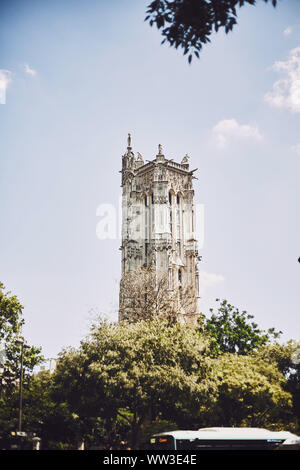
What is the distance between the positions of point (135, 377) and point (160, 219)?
131 ft

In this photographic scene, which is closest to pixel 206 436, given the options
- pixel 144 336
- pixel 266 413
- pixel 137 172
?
pixel 144 336

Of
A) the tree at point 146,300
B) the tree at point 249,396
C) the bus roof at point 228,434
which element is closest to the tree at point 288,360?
the tree at point 249,396

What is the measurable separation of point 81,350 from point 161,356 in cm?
421

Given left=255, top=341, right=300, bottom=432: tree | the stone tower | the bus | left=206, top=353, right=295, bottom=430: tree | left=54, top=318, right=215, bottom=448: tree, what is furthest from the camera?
the stone tower

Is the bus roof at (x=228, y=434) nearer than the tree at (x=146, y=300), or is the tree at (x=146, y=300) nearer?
the bus roof at (x=228, y=434)

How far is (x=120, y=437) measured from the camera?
25.7m

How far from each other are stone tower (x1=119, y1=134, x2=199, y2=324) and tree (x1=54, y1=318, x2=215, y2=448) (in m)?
32.8

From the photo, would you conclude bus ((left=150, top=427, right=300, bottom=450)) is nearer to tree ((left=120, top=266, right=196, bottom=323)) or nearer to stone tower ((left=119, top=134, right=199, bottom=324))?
tree ((left=120, top=266, right=196, bottom=323))

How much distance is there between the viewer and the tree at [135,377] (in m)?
22.9

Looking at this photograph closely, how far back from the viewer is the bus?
18797 mm

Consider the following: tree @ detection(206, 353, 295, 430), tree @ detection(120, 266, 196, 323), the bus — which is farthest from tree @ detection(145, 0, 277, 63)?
tree @ detection(120, 266, 196, 323)

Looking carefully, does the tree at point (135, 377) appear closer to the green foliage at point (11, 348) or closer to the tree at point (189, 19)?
the green foliage at point (11, 348)

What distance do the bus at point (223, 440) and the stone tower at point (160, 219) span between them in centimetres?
3688

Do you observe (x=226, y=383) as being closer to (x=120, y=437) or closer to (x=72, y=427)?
(x=120, y=437)
